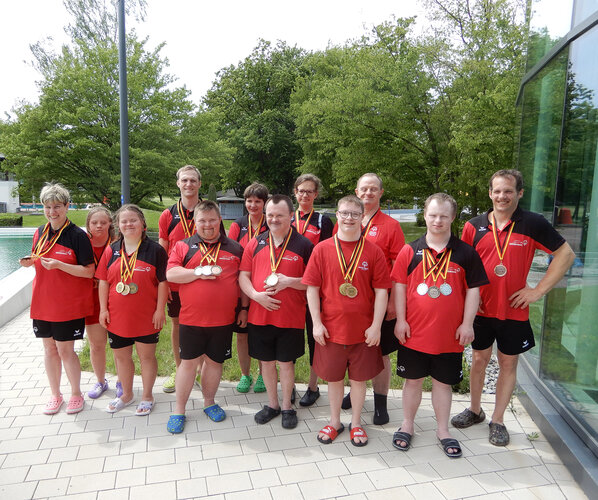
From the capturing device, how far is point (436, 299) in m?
3.28

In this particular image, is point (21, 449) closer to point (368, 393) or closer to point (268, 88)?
point (368, 393)

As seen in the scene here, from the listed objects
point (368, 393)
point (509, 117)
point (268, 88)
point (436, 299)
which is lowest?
point (368, 393)

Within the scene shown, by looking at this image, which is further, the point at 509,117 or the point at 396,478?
the point at 509,117

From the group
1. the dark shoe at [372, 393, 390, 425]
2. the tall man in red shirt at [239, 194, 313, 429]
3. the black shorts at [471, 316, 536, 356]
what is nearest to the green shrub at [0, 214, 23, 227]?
the tall man in red shirt at [239, 194, 313, 429]

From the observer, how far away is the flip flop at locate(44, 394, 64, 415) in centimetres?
407

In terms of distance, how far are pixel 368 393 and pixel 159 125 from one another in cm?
1566

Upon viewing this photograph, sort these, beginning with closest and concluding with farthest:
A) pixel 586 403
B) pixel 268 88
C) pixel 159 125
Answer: pixel 586 403 < pixel 159 125 < pixel 268 88

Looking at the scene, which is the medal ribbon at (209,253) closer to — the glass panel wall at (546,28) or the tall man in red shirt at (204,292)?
the tall man in red shirt at (204,292)

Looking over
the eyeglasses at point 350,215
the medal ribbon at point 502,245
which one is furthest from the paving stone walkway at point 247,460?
the eyeglasses at point 350,215

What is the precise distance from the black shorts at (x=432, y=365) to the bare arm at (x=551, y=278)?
0.63m

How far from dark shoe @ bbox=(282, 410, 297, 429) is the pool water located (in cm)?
1152

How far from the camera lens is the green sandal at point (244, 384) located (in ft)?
15.1

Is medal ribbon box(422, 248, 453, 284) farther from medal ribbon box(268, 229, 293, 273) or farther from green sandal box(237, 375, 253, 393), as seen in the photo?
green sandal box(237, 375, 253, 393)

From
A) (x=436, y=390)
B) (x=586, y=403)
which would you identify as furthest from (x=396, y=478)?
(x=586, y=403)
